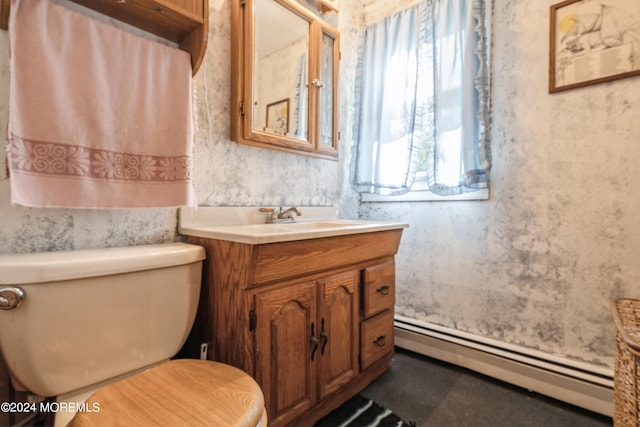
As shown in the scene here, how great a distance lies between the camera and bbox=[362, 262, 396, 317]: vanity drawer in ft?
4.45

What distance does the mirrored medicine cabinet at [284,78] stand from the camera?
50.4 inches

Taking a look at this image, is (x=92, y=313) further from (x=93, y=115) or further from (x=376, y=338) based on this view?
(x=376, y=338)

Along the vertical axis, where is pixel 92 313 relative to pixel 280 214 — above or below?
below

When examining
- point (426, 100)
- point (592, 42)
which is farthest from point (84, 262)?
point (592, 42)

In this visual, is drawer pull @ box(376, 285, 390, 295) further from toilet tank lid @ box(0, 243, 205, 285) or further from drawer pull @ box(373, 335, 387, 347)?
toilet tank lid @ box(0, 243, 205, 285)

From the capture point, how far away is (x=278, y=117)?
4.79 ft

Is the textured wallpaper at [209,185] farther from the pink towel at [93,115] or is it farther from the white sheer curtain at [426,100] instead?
the white sheer curtain at [426,100]

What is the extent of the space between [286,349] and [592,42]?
1.76m

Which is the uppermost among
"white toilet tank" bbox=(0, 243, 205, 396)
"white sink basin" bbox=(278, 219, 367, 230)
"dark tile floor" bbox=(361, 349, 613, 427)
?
"white sink basin" bbox=(278, 219, 367, 230)

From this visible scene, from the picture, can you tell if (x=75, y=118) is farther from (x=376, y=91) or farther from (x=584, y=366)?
(x=584, y=366)

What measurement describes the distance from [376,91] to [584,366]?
1723mm

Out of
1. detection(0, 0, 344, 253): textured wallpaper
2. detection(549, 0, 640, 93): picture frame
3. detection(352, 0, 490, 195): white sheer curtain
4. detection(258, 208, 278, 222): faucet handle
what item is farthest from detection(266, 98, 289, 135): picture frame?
detection(549, 0, 640, 93): picture frame

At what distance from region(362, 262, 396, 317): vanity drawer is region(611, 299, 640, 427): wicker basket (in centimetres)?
80

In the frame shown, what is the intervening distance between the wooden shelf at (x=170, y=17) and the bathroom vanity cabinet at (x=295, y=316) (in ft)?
2.32
